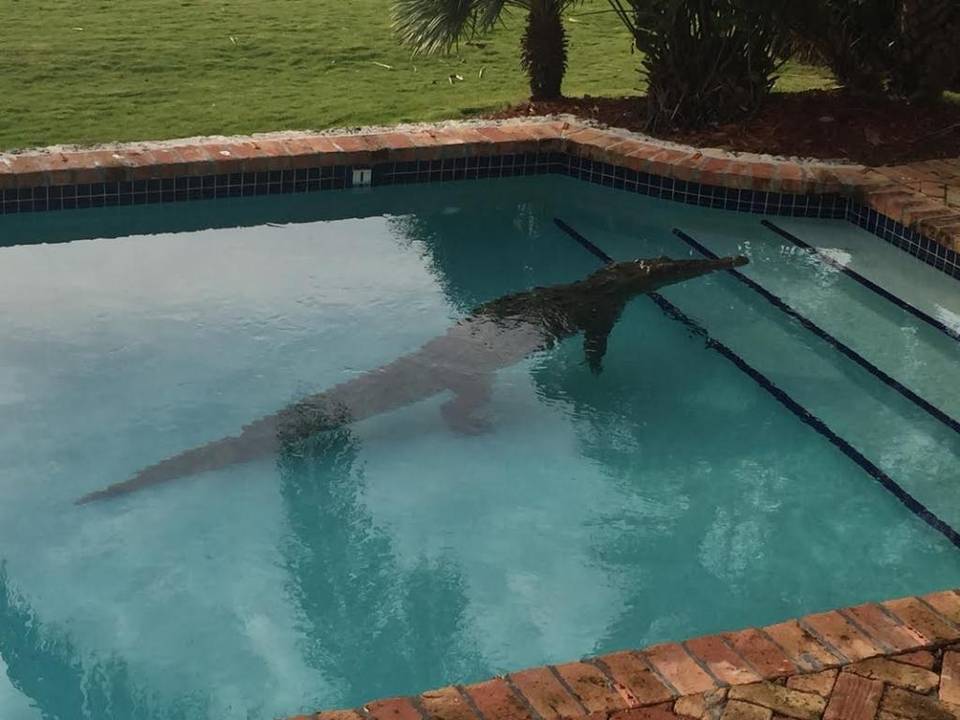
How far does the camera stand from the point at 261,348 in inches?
279

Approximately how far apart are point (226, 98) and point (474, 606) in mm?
6075

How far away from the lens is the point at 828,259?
8367 mm

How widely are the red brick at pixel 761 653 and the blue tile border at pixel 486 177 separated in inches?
174

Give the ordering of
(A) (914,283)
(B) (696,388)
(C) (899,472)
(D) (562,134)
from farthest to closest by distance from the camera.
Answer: (D) (562,134)
(A) (914,283)
(B) (696,388)
(C) (899,472)

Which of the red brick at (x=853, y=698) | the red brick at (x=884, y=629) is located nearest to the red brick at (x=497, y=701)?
the red brick at (x=853, y=698)

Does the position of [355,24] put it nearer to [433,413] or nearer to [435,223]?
[435,223]

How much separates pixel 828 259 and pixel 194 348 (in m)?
3.89

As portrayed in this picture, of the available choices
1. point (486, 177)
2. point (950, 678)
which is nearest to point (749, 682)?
point (950, 678)

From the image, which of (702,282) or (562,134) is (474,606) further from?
(562,134)

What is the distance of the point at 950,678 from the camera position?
4.15 metres

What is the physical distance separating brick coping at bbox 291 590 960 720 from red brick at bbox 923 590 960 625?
→ 3 cm

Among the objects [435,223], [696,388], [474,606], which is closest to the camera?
[474,606]

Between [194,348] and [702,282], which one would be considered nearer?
[194,348]

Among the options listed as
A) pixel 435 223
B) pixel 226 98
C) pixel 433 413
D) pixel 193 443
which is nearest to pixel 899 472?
pixel 433 413
